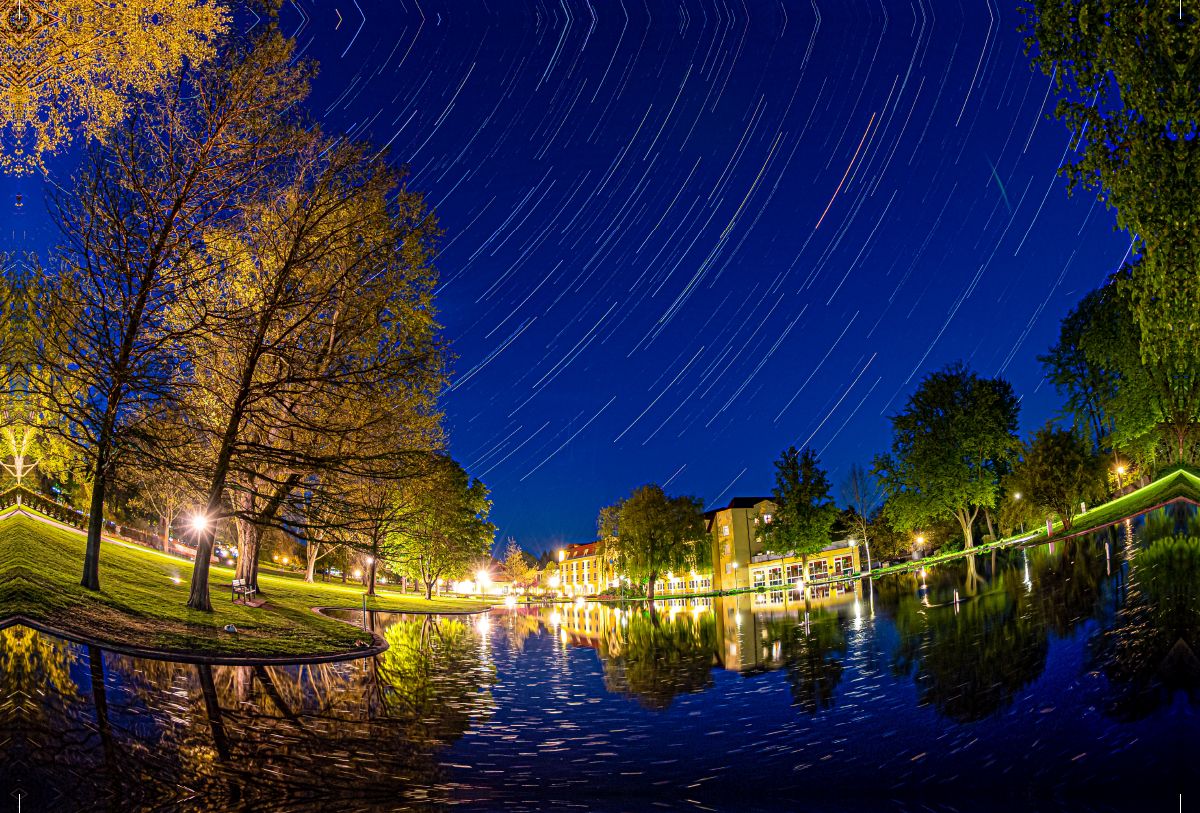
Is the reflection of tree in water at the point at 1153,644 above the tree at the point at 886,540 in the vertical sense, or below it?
below

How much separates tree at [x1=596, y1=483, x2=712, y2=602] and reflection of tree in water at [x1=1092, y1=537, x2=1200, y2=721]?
5847 centimetres

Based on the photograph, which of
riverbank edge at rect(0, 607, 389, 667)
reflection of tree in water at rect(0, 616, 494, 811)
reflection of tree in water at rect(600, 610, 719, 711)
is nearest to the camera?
reflection of tree in water at rect(0, 616, 494, 811)

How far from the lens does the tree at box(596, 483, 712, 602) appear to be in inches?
2813

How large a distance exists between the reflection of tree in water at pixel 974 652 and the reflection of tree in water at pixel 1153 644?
1084 mm

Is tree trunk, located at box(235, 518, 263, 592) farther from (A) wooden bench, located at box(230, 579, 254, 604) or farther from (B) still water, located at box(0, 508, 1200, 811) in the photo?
(B) still water, located at box(0, 508, 1200, 811)

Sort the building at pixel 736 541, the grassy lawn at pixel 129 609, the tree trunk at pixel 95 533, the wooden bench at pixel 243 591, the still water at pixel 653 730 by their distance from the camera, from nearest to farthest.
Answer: the still water at pixel 653 730 < the grassy lawn at pixel 129 609 < the tree trunk at pixel 95 533 < the wooden bench at pixel 243 591 < the building at pixel 736 541

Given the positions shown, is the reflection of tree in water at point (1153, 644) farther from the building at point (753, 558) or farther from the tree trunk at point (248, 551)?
the building at point (753, 558)

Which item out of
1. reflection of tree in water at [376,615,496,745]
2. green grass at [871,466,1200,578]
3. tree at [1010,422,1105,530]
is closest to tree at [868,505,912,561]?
green grass at [871,466,1200,578]

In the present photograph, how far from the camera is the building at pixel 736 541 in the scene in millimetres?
94750

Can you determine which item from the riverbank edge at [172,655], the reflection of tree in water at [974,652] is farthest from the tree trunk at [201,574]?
the reflection of tree in water at [974,652]

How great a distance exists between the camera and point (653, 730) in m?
9.27

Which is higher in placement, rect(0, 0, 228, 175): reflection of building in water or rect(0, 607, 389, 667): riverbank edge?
rect(0, 0, 228, 175): reflection of building in water

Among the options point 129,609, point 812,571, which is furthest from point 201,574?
point 812,571

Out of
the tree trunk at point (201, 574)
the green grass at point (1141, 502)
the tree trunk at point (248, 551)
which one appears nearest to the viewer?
the tree trunk at point (201, 574)
